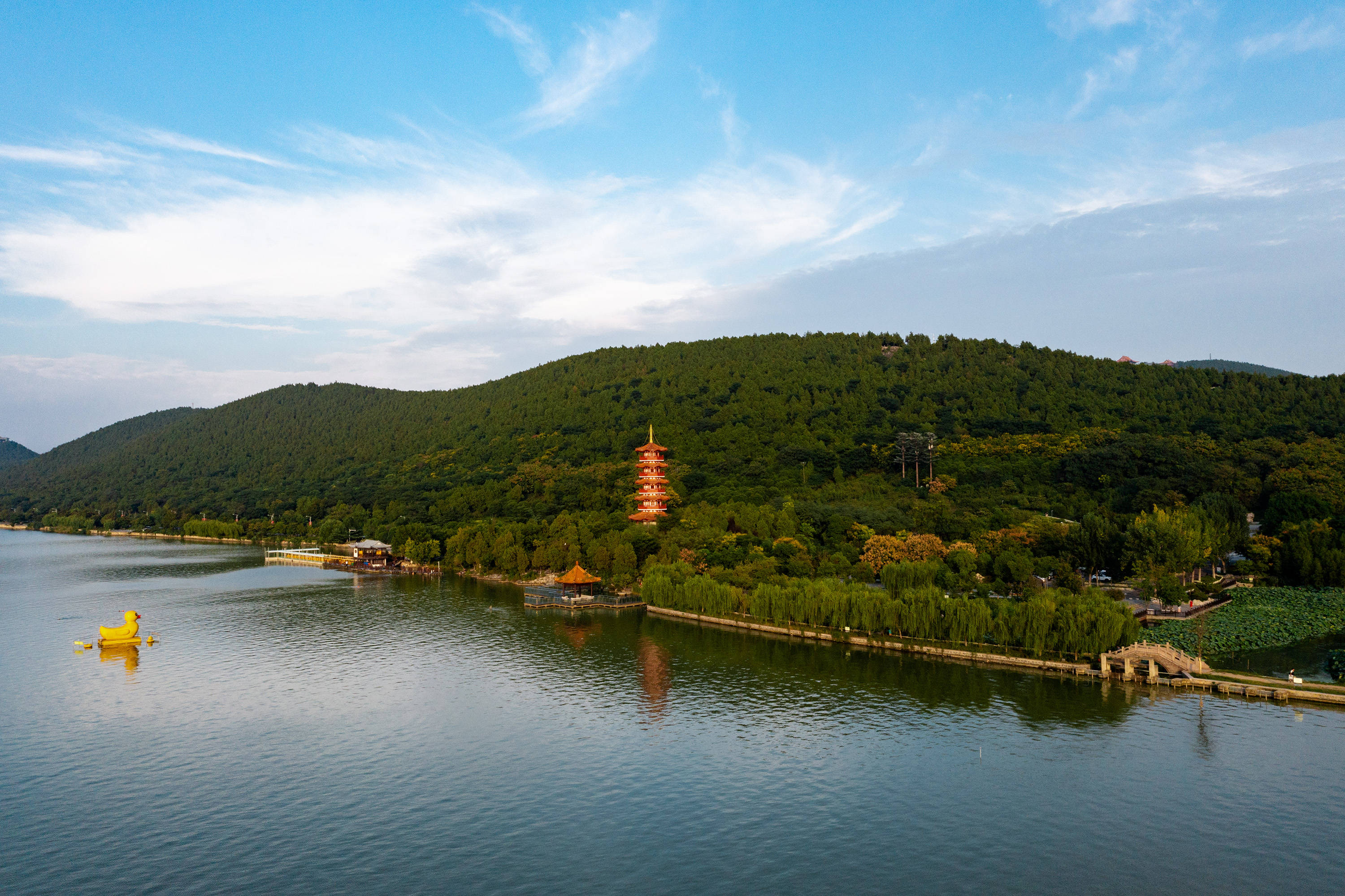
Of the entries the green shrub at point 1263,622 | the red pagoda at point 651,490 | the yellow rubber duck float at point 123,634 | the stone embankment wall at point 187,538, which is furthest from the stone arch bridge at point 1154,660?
the stone embankment wall at point 187,538

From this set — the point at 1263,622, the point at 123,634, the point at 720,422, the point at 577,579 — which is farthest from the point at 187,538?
the point at 1263,622

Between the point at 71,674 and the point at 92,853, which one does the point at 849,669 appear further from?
the point at 71,674

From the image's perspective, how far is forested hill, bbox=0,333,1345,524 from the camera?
350 feet

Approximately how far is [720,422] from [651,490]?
138 feet

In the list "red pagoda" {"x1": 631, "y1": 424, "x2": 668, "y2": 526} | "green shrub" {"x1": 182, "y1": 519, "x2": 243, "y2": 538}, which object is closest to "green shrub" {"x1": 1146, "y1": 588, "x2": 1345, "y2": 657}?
"red pagoda" {"x1": 631, "y1": 424, "x2": 668, "y2": 526}

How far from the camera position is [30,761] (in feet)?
110


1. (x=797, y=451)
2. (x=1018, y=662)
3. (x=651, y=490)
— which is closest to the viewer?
(x=1018, y=662)

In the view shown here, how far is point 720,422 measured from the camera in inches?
5251

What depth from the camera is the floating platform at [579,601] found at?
69250 mm

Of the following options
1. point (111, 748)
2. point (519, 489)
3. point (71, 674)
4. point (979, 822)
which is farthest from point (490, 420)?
point (979, 822)

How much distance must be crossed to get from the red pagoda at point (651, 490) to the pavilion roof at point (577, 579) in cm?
1859

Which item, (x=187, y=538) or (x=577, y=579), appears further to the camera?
(x=187, y=538)

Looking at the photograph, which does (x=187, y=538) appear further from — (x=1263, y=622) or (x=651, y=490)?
(x=1263, y=622)

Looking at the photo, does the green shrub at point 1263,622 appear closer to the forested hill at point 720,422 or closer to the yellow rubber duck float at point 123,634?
the forested hill at point 720,422
